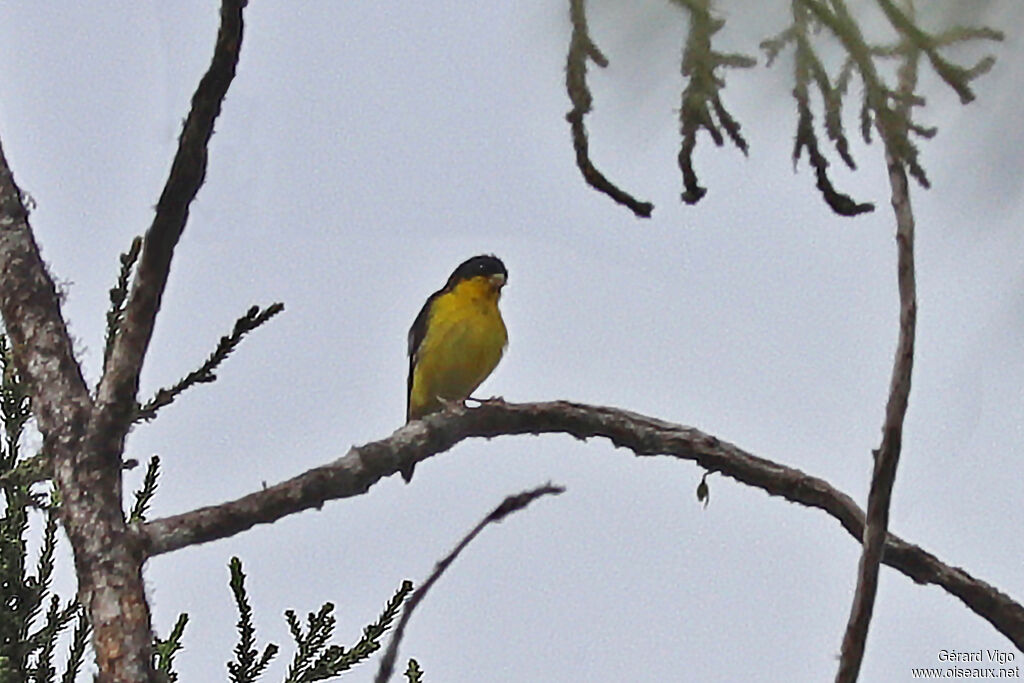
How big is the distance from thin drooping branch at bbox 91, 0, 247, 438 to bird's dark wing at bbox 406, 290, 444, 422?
4.78m

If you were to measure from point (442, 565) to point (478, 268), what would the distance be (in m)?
5.30

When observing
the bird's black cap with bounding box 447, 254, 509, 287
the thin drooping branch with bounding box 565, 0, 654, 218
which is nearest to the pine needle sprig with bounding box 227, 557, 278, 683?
the thin drooping branch with bounding box 565, 0, 654, 218

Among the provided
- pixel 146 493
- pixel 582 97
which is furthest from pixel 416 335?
pixel 582 97

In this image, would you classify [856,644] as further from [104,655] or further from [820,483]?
[820,483]

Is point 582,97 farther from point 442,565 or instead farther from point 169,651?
point 169,651

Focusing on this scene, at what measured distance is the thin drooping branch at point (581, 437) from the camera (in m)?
2.69

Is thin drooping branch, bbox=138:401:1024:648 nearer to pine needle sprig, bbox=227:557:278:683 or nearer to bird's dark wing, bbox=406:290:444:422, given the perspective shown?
pine needle sprig, bbox=227:557:278:683

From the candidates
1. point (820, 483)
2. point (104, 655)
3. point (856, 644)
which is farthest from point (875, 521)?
point (820, 483)

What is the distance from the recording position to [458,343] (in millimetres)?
7074

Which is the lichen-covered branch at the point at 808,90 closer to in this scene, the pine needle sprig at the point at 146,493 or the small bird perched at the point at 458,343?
the pine needle sprig at the point at 146,493

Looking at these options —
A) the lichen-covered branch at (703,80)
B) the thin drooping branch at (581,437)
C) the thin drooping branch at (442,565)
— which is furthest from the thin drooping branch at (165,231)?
the lichen-covered branch at (703,80)

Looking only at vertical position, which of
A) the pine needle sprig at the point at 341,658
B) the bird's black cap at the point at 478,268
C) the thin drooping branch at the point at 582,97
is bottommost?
the thin drooping branch at the point at 582,97

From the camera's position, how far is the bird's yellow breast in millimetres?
7070

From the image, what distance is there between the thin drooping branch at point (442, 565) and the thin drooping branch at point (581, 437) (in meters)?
0.53
